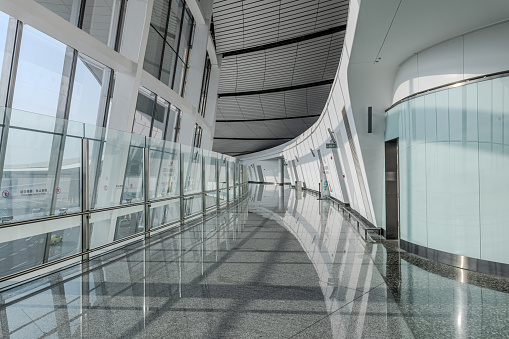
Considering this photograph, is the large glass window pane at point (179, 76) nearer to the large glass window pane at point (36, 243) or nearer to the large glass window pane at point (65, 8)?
the large glass window pane at point (65, 8)

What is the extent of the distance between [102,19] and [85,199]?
513cm

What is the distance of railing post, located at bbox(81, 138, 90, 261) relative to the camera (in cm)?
527

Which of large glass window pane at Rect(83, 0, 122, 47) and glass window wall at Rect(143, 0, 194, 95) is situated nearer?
large glass window pane at Rect(83, 0, 122, 47)

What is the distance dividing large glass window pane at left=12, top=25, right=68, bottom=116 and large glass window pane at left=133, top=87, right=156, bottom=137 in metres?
3.73

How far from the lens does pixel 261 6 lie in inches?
535

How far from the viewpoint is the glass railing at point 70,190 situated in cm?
415

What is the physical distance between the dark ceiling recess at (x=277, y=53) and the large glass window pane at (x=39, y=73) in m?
8.33

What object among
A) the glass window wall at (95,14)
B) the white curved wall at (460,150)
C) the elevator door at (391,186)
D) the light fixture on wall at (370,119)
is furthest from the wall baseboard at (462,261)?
the glass window wall at (95,14)

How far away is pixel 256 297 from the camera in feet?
12.5

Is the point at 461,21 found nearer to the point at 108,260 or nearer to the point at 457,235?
the point at 457,235

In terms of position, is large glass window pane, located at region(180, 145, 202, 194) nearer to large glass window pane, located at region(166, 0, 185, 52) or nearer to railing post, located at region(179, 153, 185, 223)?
railing post, located at region(179, 153, 185, 223)

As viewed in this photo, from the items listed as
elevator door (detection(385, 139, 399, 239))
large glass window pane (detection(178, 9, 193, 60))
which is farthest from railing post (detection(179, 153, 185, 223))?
large glass window pane (detection(178, 9, 193, 60))

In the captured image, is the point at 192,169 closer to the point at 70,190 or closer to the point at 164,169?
the point at 164,169

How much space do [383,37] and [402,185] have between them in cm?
280
